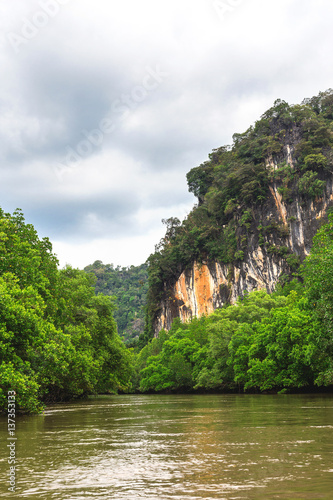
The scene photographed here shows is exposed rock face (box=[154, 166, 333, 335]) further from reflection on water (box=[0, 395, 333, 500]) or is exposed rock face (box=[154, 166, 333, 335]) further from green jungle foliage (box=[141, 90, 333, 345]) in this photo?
reflection on water (box=[0, 395, 333, 500])

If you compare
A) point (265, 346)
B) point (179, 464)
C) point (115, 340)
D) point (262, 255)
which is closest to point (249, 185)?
point (262, 255)

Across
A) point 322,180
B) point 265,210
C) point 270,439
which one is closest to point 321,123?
point 322,180

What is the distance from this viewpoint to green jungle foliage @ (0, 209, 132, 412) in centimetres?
1962

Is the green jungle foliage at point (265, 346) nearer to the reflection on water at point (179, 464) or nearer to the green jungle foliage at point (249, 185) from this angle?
the reflection on water at point (179, 464)

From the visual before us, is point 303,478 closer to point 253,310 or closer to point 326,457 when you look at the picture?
point 326,457

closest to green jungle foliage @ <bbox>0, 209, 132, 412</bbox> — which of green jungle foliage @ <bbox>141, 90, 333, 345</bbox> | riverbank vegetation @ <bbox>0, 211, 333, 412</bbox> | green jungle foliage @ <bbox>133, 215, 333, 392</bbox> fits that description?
riverbank vegetation @ <bbox>0, 211, 333, 412</bbox>

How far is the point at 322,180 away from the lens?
8869 centimetres

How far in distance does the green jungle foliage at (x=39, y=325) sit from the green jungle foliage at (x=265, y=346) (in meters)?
14.5

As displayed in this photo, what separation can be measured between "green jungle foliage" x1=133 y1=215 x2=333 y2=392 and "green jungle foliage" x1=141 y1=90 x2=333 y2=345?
19.3m

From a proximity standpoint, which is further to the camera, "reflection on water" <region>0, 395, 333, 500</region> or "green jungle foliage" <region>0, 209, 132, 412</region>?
"green jungle foliage" <region>0, 209, 132, 412</region>

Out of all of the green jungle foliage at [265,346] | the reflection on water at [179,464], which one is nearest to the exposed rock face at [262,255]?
the green jungle foliage at [265,346]

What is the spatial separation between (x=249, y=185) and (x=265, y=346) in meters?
48.9

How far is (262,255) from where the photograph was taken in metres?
91.7

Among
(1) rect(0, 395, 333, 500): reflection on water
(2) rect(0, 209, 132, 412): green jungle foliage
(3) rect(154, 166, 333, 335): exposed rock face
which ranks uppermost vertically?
(3) rect(154, 166, 333, 335): exposed rock face
